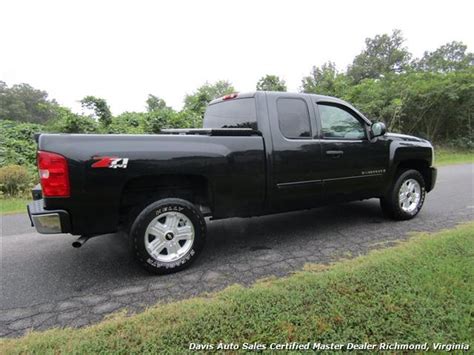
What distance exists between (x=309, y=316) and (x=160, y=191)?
191 centimetres

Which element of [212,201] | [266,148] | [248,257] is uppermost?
[266,148]

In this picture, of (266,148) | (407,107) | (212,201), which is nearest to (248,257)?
(212,201)

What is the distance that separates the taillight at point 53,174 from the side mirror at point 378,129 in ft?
12.6

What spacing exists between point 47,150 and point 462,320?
3.45 meters

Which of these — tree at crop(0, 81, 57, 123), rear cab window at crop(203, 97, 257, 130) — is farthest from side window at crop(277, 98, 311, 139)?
tree at crop(0, 81, 57, 123)

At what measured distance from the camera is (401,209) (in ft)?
15.0

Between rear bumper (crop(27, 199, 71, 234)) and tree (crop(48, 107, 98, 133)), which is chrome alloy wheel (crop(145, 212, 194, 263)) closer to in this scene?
rear bumper (crop(27, 199, 71, 234))

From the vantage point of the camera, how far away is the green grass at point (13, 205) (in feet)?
20.1

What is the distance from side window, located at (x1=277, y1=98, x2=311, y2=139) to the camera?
11.8 feet

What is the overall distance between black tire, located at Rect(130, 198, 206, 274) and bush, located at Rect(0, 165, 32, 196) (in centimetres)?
688

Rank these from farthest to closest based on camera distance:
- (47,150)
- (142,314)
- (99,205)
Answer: (99,205), (47,150), (142,314)

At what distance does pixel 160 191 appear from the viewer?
3176 mm

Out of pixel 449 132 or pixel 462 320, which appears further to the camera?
pixel 449 132

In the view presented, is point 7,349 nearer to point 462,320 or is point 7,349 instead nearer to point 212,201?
point 212,201
